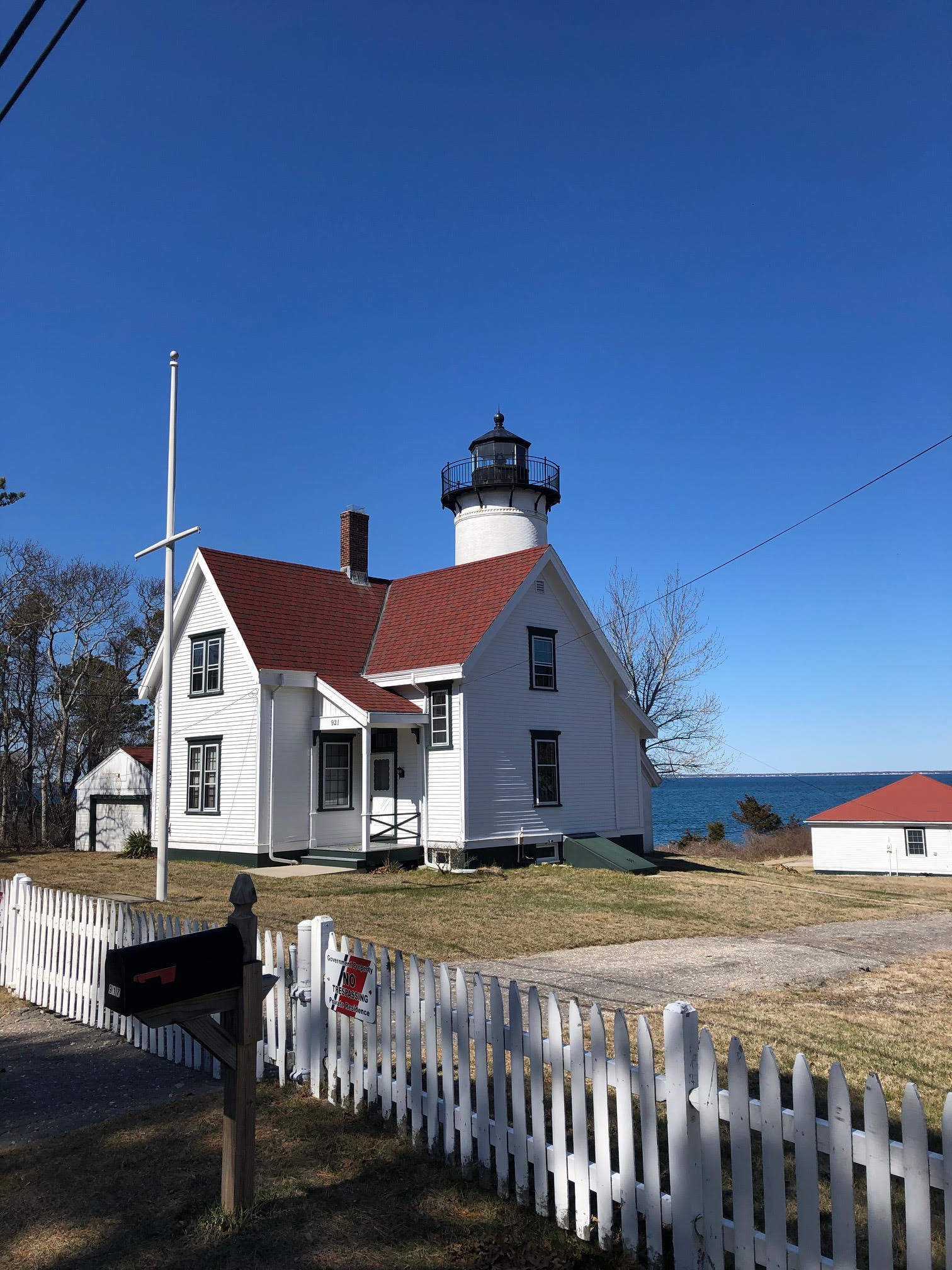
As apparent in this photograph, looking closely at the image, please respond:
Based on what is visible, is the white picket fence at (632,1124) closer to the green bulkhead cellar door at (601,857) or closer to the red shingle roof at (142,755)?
the green bulkhead cellar door at (601,857)

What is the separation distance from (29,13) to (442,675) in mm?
16381

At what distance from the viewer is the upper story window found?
23.5 metres

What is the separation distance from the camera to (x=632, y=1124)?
399 centimetres

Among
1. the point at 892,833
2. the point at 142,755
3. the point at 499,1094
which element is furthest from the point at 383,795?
the point at 892,833

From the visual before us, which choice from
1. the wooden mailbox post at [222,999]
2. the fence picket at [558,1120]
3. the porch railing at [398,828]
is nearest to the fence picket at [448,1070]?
the fence picket at [558,1120]

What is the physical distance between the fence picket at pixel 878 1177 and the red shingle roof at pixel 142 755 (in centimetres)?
2803

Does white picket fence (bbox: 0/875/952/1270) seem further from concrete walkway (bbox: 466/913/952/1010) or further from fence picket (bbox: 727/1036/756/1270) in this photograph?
concrete walkway (bbox: 466/913/952/1010)

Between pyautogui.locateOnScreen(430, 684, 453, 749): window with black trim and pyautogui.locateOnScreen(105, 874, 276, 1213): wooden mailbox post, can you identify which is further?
pyautogui.locateOnScreen(430, 684, 453, 749): window with black trim

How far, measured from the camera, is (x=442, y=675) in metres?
21.4

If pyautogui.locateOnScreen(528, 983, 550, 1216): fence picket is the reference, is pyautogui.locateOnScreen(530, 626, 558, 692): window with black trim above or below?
above

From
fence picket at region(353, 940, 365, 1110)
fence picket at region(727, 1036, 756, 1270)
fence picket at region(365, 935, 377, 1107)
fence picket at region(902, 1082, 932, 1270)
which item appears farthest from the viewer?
fence picket at region(353, 940, 365, 1110)

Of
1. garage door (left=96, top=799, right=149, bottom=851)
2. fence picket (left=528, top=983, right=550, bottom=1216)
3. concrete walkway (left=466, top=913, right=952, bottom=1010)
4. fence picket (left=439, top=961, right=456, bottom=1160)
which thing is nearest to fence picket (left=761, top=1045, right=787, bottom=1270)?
fence picket (left=528, top=983, right=550, bottom=1216)

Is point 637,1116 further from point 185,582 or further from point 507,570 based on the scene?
point 185,582

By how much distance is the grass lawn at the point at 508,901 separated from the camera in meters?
12.4
